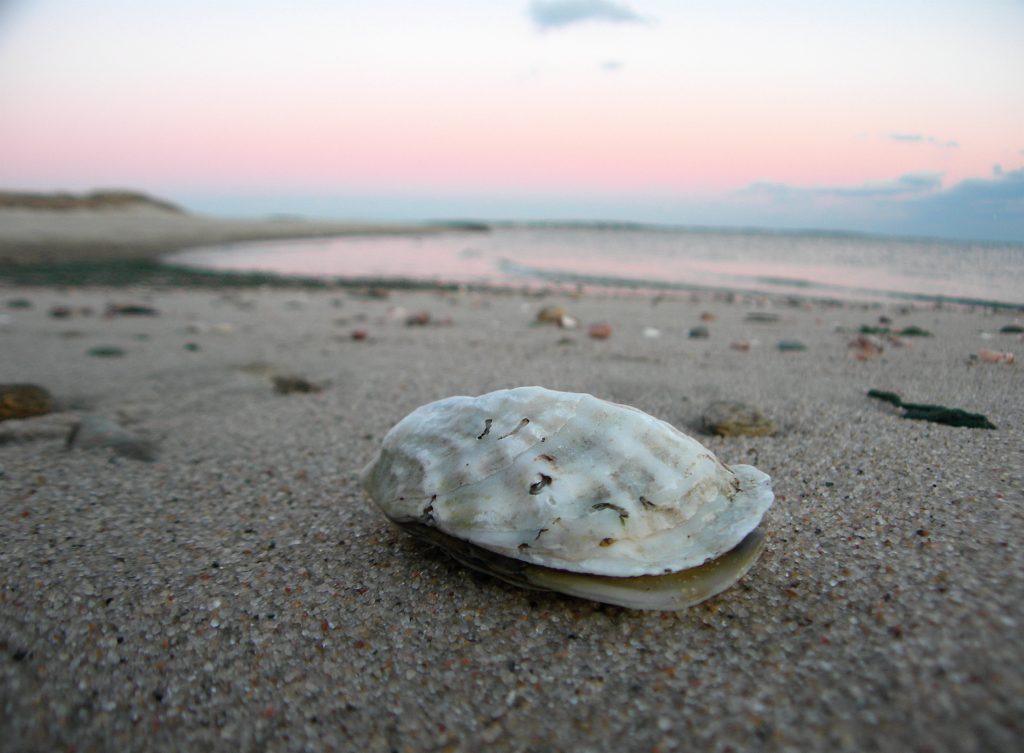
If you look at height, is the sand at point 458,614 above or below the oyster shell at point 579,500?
below

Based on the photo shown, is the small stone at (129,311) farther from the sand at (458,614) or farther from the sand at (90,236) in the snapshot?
the sand at (90,236)

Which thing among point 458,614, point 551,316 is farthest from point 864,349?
point 458,614

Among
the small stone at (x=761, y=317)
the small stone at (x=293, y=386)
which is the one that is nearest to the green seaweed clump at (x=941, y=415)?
the small stone at (x=293, y=386)

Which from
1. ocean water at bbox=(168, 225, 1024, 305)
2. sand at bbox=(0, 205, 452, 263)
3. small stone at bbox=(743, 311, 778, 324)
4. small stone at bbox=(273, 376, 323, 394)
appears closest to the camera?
small stone at bbox=(273, 376, 323, 394)

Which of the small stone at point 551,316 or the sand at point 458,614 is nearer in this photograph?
the sand at point 458,614

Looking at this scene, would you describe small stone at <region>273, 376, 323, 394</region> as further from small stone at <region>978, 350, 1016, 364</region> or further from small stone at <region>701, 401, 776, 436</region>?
small stone at <region>978, 350, 1016, 364</region>

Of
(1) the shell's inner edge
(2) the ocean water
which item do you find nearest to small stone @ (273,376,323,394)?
(1) the shell's inner edge
